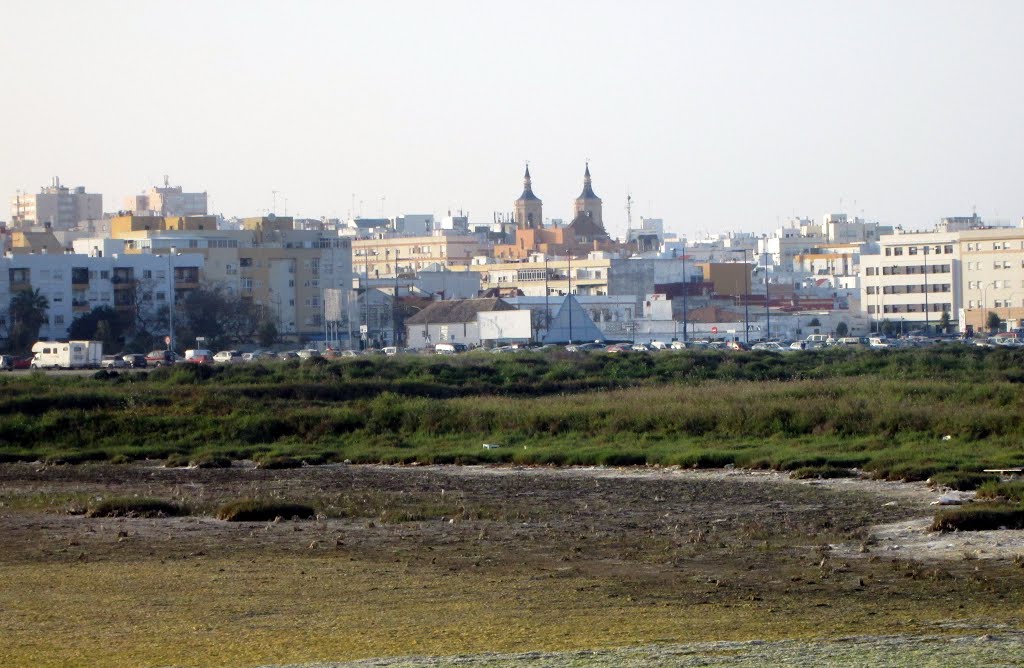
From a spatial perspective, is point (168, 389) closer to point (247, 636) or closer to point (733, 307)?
point (247, 636)

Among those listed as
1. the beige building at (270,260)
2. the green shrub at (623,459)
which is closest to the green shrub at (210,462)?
the green shrub at (623,459)

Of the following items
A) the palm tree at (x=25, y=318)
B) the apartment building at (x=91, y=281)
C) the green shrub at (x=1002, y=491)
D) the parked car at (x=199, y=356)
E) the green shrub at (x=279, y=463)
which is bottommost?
the green shrub at (x=279, y=463)

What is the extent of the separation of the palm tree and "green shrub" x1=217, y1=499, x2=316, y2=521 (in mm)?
80815

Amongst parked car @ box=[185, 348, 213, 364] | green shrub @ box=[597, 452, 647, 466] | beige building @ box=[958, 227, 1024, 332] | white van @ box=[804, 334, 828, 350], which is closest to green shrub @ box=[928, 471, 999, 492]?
green shrub @ box=[597, 452, 647, 466]

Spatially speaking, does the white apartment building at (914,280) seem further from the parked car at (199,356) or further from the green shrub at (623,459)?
the green shrub at (623,459)

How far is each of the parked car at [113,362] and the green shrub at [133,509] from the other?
6236 cm

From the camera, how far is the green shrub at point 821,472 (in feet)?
108

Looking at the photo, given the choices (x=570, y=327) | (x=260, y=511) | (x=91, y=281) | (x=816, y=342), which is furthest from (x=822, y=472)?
(x=816, y=342)

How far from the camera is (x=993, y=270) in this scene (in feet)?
456

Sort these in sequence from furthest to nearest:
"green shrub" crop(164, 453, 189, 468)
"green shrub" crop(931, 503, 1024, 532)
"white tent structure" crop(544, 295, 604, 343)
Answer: "white tent structure" crop(544, 295, 604, 343), "green shrub" crop(164, 453, 189, 468), "green shrub" crop(931, 503, 1024, 532)

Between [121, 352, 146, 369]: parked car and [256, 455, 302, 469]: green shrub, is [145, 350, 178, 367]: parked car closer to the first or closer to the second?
[121, 352, 146, 369]: parked car

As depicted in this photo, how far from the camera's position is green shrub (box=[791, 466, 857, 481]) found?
108 feet

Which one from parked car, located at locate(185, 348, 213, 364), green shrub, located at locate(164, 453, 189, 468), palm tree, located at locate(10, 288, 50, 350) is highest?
palm tree, located at locate(10, 288, 50, 350)

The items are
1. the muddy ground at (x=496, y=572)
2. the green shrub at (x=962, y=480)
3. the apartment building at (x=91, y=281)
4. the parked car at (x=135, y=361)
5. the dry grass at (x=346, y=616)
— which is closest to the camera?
the dry grass at (x=346, y=616)
